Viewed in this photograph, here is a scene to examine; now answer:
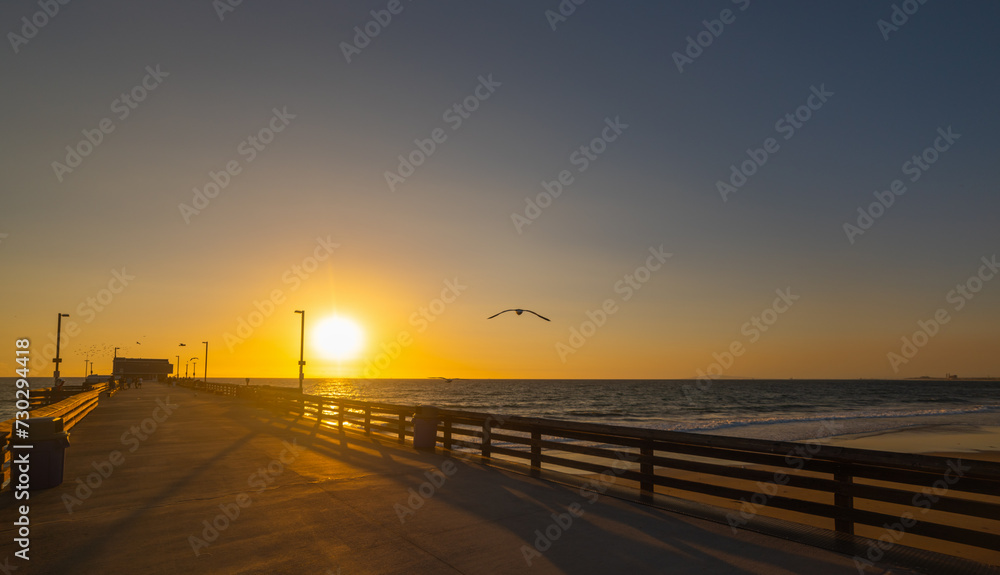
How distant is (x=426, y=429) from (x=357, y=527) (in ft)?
23.8

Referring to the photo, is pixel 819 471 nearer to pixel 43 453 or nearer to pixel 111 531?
pixel 111 531

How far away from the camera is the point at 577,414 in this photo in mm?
62719

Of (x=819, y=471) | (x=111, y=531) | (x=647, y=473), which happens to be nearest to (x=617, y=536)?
(x=647, y=473)

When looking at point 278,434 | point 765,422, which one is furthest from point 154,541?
point 765,422

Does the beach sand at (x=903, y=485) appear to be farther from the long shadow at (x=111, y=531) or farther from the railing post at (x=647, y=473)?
the long shadow at (x=111, y=531)

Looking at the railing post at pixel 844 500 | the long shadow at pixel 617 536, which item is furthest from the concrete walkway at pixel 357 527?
the railing post at pixel 844 500

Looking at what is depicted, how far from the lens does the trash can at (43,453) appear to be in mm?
9781

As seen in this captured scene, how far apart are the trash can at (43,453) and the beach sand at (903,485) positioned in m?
9.67

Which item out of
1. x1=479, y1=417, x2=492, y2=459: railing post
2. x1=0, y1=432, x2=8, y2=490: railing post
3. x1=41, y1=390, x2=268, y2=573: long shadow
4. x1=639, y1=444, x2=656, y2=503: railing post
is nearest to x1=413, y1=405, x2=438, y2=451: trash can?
x1=479, y1=417, x2=492, y2=459: railing post

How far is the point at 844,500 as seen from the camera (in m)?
6.96

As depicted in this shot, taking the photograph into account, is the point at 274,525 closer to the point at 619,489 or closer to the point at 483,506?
the point at 483,506

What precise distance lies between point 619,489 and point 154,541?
6818 mm

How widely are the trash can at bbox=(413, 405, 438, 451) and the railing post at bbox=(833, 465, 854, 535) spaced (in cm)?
971

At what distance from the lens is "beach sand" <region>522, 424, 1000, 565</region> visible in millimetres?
10539
